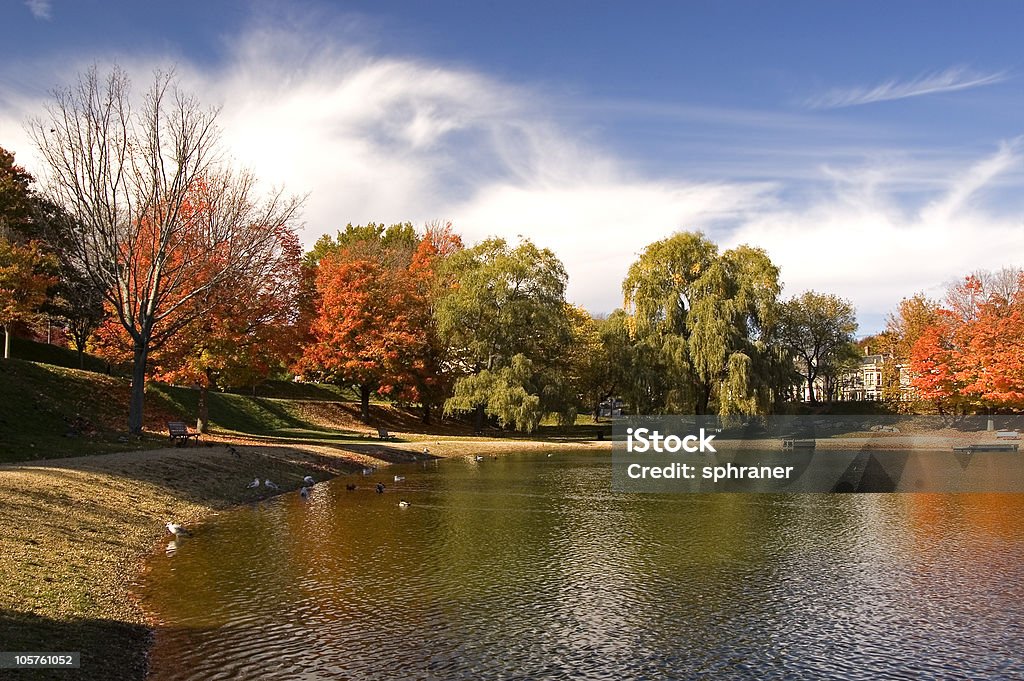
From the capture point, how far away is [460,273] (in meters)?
64.0

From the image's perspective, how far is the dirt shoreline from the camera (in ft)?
36.8

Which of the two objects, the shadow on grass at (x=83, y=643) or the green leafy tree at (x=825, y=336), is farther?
the green leafy tree at (x=825, y=336)

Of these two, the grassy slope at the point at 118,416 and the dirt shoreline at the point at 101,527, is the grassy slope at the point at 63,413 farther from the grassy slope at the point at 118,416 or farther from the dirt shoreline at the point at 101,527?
the dirt shoreline at the point at 101,527

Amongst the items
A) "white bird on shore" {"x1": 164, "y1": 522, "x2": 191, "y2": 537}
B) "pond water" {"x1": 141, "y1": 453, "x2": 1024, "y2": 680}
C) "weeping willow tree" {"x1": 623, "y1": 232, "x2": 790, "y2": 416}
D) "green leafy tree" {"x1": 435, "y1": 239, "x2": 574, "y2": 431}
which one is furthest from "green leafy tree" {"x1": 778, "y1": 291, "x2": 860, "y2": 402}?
"white bird on shore" {"x1": 164, "y1": 522, "x2": 191, "y2": 537}

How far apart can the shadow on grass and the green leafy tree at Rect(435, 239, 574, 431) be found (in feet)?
146

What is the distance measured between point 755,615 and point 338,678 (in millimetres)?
7668

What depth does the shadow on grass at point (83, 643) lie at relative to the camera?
10.0 meters

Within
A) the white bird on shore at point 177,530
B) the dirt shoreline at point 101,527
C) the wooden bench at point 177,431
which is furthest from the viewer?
the wooden bench at point 177,431

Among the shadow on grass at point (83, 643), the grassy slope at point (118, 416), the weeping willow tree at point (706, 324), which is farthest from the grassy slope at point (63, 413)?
the weeping willow tree at point (706, 324)

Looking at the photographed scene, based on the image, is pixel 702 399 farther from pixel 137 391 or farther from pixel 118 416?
pixel 137 391

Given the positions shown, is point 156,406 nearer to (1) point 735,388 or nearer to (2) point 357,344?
(2) point 357,344

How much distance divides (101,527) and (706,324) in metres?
47.3

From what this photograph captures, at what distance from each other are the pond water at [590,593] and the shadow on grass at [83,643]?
1.35ft

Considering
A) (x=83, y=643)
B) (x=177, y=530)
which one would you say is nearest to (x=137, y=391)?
(x=177, y=530)
